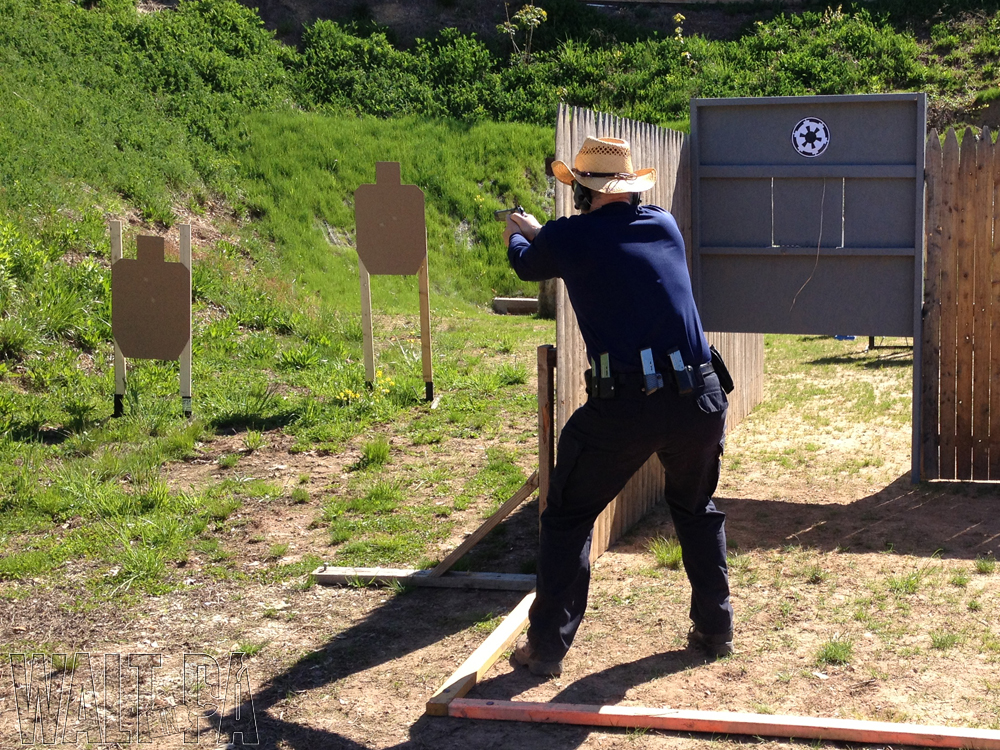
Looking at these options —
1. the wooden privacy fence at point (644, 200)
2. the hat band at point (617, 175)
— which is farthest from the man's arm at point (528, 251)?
the wooden privacy fence at point (644, 200)

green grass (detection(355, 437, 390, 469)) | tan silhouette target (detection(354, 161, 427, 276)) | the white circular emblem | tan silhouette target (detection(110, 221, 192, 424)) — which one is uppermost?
the white circular emblem

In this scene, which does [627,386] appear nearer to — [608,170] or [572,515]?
[572,515]

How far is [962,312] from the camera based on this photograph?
6.22m

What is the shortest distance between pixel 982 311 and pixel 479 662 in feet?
13.5

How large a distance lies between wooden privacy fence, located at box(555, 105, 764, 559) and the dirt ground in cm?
19

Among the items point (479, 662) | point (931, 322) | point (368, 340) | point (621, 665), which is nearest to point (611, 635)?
point (621, 665)

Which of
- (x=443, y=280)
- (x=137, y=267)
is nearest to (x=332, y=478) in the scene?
(x=137, y=267)

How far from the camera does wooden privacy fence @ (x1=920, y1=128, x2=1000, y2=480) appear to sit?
20.0ft

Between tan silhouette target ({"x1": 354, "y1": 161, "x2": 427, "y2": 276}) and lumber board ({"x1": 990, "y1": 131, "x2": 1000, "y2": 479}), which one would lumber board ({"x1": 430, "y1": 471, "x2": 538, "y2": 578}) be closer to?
lumber board ({"x1": 990, "y1": 131, "x2": 1000, "y2": 479})

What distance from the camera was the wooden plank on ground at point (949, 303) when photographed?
6.12 metres

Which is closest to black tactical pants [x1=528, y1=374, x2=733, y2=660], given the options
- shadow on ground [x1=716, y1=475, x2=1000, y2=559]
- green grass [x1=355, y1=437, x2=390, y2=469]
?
shadow on ground [x1=716, y1=475, x2=1000, y2=559]

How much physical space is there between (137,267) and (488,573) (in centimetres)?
442

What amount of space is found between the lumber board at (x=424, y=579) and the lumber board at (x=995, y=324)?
327 cm

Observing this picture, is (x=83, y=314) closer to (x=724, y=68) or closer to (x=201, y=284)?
(x=201, y=284)
